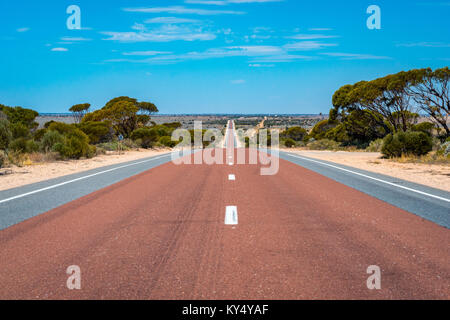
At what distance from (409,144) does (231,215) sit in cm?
1971

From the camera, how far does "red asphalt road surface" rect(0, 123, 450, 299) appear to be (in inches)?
156

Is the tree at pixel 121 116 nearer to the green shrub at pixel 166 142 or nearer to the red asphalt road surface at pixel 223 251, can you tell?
the green shrub at pixel 166 142

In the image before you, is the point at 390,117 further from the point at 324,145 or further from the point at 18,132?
the point at 18,132

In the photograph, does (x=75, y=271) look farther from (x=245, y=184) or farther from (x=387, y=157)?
(x=387, y=157)

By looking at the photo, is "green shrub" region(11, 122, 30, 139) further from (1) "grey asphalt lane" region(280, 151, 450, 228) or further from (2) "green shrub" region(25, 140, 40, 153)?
(1) "grey asphalt lane" region(280, 151, 450, 228)

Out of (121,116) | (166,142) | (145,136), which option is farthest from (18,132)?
(121,116)

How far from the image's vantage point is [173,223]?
22.2 feet

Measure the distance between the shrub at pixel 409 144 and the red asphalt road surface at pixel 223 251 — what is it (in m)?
16.7

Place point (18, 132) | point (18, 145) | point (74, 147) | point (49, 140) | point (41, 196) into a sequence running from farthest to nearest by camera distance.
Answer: point (18, 132) → point (74, 147) → point (49, 140) → point (18, 145) → point (41, 196)

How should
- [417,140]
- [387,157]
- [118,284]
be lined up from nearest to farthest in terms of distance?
[118,284] < [417,140] < [387,157]

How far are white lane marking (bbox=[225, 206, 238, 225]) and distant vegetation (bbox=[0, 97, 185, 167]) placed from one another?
14.6 m

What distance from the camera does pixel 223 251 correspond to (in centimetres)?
520

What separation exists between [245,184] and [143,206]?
4471 millimetres

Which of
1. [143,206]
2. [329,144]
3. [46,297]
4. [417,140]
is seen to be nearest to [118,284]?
[46,297]
